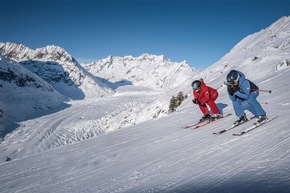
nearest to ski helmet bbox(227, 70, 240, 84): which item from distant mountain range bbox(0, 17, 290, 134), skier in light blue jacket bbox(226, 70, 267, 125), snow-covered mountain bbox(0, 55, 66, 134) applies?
skier in light blue jacket bbox(226, 70, 267, 125)

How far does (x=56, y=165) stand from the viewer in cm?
696

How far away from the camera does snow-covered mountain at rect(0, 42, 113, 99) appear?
136m

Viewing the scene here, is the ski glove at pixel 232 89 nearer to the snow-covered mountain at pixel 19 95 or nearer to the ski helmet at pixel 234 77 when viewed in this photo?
the ski helmet at pixel 234 77

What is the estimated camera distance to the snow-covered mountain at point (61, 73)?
447 feet

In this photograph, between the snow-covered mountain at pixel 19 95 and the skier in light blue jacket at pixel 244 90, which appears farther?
the snow-covered mountain at pixel 19 95

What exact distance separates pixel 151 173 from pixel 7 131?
158 feet

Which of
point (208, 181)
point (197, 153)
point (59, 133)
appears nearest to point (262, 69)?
point (197, 153)

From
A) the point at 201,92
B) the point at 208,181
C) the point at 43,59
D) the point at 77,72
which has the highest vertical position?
the point at 43,59

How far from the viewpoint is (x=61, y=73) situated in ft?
515

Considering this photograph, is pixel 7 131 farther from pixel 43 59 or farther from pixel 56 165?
pixel 43 59

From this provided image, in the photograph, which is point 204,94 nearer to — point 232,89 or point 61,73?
point 232,89

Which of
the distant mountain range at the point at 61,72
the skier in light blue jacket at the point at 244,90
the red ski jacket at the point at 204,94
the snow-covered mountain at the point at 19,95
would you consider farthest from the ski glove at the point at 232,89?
the snow-covered mountain at the point at 19,95

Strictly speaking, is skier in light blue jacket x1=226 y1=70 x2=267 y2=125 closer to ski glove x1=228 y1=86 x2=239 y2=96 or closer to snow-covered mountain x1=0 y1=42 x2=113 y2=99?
ski glove x1=228 y1=86 x2=239 y2=96

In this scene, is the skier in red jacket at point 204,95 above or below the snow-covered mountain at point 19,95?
below
